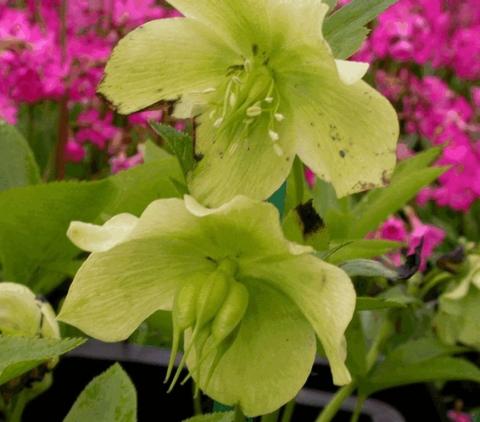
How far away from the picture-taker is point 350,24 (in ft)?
1.43

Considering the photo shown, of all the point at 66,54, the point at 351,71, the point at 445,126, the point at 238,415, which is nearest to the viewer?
the point at 351,71

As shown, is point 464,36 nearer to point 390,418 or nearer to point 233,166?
point 390,418

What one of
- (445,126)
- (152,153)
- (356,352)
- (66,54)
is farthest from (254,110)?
(445,126)

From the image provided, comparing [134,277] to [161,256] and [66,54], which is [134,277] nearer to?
[161,256]

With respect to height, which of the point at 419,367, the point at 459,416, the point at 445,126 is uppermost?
the point at 419,367

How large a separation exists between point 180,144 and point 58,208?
14.7 inches

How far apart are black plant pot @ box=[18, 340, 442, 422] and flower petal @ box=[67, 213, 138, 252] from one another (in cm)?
52

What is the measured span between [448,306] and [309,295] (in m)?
0.42

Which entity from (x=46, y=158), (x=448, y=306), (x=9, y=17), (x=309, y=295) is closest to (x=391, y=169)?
(x=309, y=295)

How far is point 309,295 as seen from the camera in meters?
0.39

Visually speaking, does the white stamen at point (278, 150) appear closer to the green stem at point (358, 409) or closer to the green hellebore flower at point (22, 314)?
the green hellebore flower at point (22, 314)

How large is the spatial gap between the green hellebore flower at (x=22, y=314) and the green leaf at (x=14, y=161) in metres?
0.31

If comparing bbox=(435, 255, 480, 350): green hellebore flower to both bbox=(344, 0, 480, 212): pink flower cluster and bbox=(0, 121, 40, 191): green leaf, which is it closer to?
bbox=(0, 121, 40, 191): green leaf

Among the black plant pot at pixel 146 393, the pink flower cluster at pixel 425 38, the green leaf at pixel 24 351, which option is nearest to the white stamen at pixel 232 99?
the green leaf at pixel 24 351
